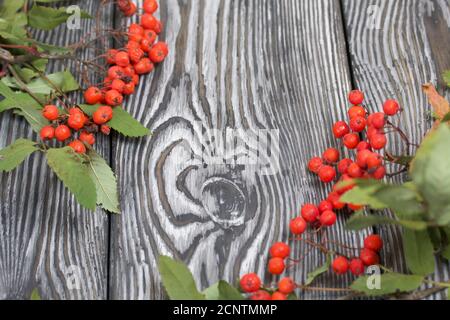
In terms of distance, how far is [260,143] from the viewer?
3.98 feet

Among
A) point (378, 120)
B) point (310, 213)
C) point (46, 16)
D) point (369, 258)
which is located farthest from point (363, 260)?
point (46, 16)

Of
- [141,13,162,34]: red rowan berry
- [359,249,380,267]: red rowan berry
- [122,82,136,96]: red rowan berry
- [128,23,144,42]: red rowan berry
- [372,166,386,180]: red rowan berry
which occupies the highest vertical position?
[141,13,162,34]: red rowan berry

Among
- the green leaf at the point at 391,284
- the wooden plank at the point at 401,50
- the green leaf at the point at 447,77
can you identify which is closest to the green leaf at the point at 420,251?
the green leaf at the point at 391,284

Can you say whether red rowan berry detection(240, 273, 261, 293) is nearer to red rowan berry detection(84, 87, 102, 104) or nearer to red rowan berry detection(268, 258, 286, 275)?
red rowan berry detection(268, 258, 286, 275)

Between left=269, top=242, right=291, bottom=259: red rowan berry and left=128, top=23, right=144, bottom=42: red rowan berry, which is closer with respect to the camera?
left=269, top=242, right=291, bottom=259: red rowan berry

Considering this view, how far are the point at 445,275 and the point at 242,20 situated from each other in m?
0.62

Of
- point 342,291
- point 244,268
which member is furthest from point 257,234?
point 342,291

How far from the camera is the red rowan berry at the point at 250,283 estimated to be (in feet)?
3.31

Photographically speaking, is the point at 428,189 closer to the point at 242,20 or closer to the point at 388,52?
the point at 388,52

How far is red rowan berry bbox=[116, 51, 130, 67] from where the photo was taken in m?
1.25

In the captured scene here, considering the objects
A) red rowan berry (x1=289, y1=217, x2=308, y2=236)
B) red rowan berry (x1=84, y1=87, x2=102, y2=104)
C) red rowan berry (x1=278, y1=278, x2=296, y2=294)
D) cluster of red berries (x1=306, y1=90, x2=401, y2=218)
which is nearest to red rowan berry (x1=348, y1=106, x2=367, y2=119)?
cluster of red berries (x1=306, y1=90, x2=401, y2=218)

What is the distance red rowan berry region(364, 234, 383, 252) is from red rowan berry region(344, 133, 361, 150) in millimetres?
162

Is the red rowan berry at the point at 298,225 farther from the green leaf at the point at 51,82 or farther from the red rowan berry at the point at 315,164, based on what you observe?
the green leaf at the point at 51,82

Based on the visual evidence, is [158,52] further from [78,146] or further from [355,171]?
[355,171]
